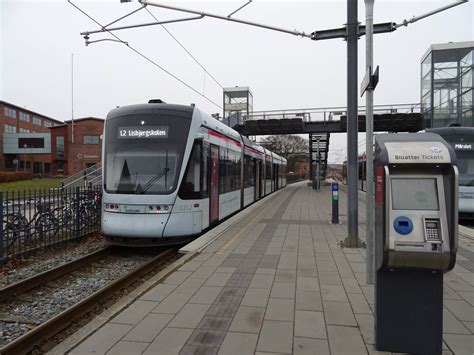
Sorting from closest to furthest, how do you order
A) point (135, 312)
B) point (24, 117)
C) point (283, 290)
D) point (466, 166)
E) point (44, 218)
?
1. point (135, 312)
2. point (283, 290)
3. point (44, 218)
4. point (466, 166)
5. point (24, 117)

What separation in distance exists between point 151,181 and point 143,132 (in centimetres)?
113

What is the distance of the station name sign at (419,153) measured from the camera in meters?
3.06

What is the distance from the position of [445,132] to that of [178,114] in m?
9.77

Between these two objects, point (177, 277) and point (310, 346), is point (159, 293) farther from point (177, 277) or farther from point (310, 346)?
point (310, 346)

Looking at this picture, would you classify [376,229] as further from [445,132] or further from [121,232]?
[445,132]

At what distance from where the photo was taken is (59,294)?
18.5ft

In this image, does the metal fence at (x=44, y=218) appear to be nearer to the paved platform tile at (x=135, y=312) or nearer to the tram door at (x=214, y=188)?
the tram door at (x=214, y=188)

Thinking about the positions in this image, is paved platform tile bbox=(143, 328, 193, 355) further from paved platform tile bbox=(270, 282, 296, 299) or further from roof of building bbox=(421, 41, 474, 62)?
roof of building bbox=(421, 41, 474, 62)

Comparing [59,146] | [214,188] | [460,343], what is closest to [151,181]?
[214,188]

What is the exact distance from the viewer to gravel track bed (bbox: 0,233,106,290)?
651 centimetres

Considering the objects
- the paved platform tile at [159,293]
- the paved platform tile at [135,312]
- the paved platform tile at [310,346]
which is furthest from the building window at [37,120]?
the paved platform tile at [310,346]

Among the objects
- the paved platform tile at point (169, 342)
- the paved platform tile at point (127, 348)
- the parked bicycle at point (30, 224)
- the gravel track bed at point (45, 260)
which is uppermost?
the parked bicycle at point (30, 224)

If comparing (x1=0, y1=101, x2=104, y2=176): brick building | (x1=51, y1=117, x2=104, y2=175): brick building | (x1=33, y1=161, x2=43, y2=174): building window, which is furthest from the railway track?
(x1=33, y1=161, x2=43, y2=174): building window

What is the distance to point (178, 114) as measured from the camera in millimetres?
8180
